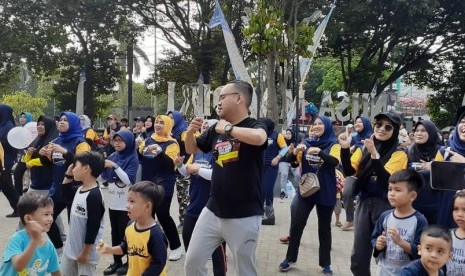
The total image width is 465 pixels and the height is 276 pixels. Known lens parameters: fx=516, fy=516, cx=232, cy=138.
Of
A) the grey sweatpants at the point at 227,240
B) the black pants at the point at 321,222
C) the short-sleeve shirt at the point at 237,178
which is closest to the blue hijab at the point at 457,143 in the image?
the short-sleeve shirt at the point at 237,178

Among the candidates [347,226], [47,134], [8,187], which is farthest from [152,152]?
[347,226]

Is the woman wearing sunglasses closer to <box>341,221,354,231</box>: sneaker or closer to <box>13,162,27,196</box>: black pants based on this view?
<box>341,221,354,231</box>: sneaker

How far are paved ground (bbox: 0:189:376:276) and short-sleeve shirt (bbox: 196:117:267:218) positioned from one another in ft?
7.50

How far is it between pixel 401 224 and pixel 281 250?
3.35 metres

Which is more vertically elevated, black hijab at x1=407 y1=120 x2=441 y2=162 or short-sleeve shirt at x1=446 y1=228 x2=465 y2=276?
black hijab at x1=407 y1=120 x2=441 y2=162

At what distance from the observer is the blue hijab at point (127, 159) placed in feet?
18.5

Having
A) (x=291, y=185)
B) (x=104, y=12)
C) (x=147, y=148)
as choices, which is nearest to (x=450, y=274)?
(x=147, y=148)

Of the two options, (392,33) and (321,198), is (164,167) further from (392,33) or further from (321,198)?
(392,33)

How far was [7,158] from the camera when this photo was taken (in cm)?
855

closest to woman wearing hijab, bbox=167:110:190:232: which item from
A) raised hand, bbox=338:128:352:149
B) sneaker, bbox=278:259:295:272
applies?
sneaker, bbox=278:259:295:272

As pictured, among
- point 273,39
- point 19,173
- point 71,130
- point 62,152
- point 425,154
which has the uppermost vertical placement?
point 273,39

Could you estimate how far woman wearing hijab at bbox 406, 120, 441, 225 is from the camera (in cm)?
424

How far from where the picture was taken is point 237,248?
12.2 feet

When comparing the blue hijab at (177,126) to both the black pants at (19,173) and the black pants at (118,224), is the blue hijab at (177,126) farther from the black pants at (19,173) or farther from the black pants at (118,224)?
the black pants at (19,173)
